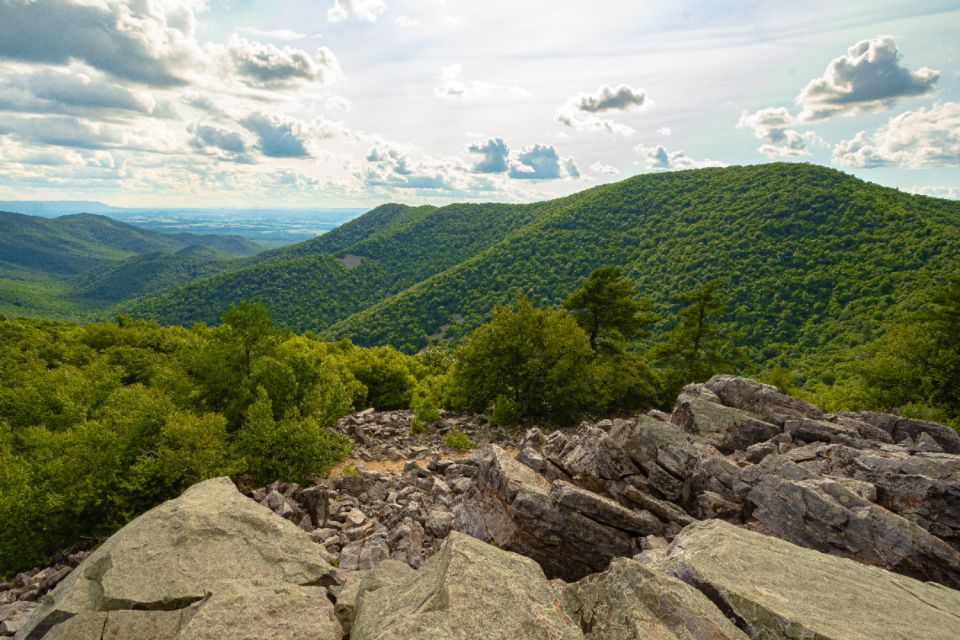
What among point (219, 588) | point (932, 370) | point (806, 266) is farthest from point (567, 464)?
point (806, 266)

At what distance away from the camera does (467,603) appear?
25.2 feet

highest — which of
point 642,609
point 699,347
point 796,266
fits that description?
point 642,609

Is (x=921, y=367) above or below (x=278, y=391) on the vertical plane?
below

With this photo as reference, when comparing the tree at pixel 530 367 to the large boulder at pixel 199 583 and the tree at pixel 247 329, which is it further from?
the large boulder at pixel 199 583

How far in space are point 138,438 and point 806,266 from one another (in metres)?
164

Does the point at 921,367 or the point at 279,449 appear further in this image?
the point at 921,367

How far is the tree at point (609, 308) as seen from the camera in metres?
43.4

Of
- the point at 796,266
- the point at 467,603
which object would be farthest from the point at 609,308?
the point at 796,266

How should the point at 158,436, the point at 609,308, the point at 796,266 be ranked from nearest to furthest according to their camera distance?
the point at 158,436 → the point at 609,308 → the point at 796,266

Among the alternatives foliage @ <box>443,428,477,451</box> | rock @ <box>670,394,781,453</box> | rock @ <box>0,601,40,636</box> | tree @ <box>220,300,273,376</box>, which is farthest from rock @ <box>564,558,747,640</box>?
tree @ <box>220,300,273,376</box>

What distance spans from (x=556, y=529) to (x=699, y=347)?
37894 mm

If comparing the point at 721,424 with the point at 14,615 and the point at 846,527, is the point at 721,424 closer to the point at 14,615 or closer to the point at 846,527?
the point at 846,527

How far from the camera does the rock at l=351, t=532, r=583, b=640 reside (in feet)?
23.8

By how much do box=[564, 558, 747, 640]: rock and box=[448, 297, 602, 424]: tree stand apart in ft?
87.4
